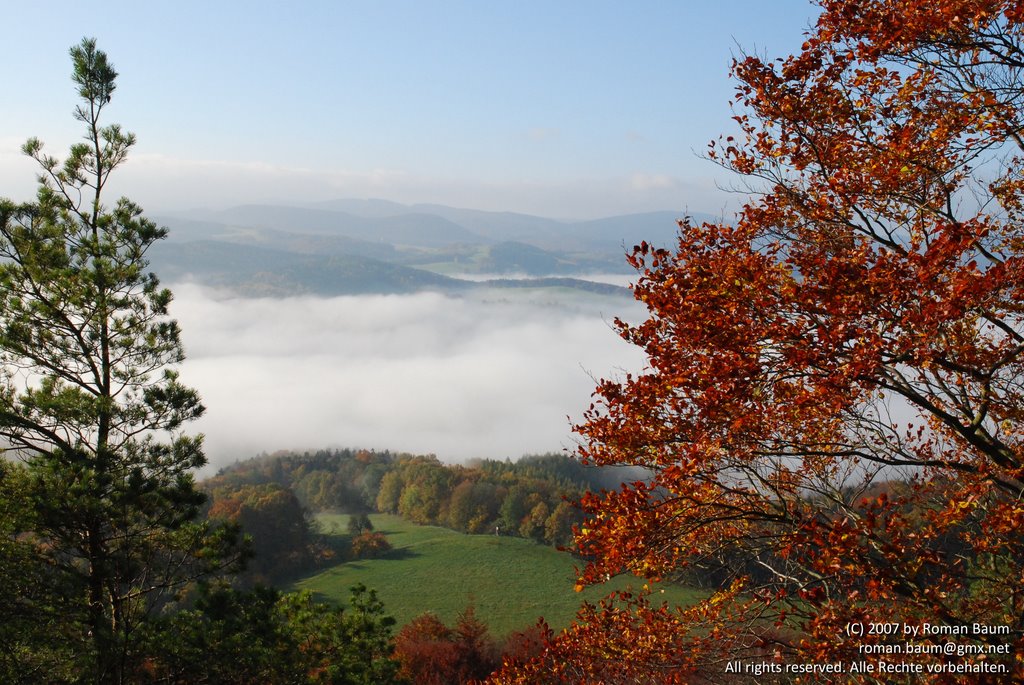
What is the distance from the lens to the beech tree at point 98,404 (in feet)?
34.8

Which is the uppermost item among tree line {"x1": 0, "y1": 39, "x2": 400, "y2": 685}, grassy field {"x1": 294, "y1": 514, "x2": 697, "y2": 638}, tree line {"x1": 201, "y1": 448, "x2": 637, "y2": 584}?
tree line {"x1": 0, "y1": 39, "x2": 400, "y2": 685}

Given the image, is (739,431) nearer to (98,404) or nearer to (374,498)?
(98,404)

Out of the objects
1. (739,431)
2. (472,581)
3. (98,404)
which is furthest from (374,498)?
(739,431)

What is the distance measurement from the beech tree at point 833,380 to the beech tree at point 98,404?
7.33 m

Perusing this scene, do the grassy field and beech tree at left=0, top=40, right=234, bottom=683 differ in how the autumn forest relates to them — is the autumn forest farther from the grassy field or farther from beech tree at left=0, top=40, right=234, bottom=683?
the grassy field

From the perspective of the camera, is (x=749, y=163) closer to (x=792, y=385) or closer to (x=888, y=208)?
(x=888, y=208)

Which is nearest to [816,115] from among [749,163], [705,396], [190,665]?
[749,163]

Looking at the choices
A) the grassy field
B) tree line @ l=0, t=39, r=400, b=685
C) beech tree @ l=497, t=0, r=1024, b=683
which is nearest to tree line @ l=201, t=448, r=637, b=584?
the grassy field

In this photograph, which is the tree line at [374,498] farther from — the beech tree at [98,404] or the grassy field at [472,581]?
the beech tree at [98,404]

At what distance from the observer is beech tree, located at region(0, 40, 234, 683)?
10602 millimetres

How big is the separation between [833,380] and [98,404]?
11263 millimetres

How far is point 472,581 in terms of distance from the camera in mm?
55844

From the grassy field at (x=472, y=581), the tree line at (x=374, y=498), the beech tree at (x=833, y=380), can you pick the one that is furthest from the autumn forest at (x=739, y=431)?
the tree line at (x=374, y=498)

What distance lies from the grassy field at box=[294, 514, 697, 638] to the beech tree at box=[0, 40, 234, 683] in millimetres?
32085
